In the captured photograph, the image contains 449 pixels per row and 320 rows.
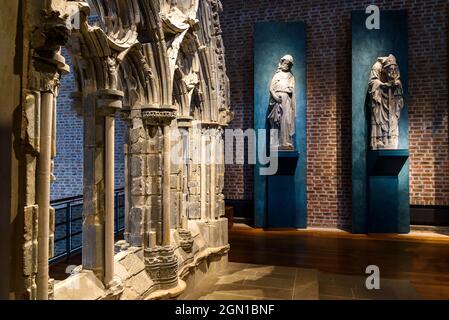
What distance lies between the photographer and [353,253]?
17.7 ft

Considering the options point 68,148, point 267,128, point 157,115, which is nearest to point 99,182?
point 157,115

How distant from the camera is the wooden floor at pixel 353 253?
4336mm

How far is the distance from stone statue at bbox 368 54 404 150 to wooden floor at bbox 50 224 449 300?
191 cm

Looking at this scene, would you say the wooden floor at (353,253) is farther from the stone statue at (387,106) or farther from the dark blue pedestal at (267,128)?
the stone statue at (387,106)

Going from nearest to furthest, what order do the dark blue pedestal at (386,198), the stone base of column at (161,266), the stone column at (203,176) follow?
the stone base of column at (161,266)
the stone column at (203,176)
the dark blue pedestal at (386,198)

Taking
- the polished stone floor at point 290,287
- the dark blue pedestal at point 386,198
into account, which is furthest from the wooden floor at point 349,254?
the dark blue pedestal at point 386,198

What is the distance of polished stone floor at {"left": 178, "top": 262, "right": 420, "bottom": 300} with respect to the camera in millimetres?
3686

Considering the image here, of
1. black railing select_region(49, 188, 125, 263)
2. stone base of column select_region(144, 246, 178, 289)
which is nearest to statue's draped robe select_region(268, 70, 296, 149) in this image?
black railing select_region(49, 188, 125, 263)

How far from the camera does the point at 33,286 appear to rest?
1.65 m

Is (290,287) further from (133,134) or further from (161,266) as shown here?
(133,134)

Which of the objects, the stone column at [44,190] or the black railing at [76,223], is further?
the black railing at [76,223]

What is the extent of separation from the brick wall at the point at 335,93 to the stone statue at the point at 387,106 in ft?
2.21

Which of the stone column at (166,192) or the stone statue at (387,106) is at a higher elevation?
the stone statue at (387,106)

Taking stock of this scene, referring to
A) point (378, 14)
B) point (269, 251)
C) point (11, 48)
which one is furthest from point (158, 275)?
point (378, 14)
